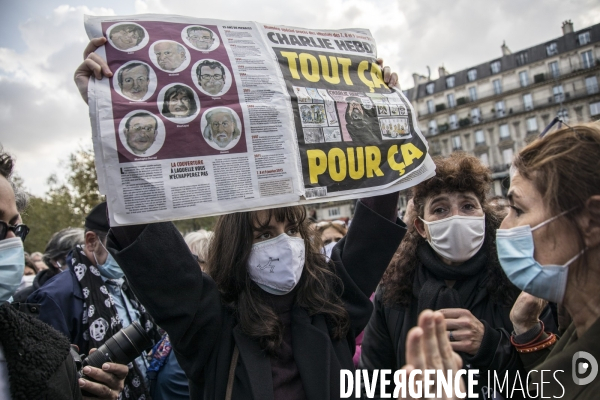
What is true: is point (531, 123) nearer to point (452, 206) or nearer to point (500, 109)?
point (500, 109)

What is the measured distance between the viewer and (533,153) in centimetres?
182

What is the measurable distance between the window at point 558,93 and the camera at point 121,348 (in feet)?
188

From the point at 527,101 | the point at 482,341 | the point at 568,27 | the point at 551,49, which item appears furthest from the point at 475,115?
the point at 482,341

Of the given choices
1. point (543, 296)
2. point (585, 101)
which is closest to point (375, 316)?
point (543, 296)

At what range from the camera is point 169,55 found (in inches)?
71.9

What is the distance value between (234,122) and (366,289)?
Answer: 1.16 m

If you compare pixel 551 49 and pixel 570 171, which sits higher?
pixel 551 49

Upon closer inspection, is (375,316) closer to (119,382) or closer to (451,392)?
(119,382)

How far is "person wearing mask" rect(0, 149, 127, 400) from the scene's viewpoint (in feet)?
5.98

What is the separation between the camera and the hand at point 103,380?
2.11m

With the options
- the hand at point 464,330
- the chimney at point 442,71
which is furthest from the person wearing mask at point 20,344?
the chimney at point 442,71

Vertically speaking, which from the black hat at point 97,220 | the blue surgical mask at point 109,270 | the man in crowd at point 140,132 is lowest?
the blue surgical mask at point 109,270

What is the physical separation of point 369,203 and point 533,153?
83cm

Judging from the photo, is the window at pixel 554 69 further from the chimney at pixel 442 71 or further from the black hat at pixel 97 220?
the black hat at pixel 97 220
